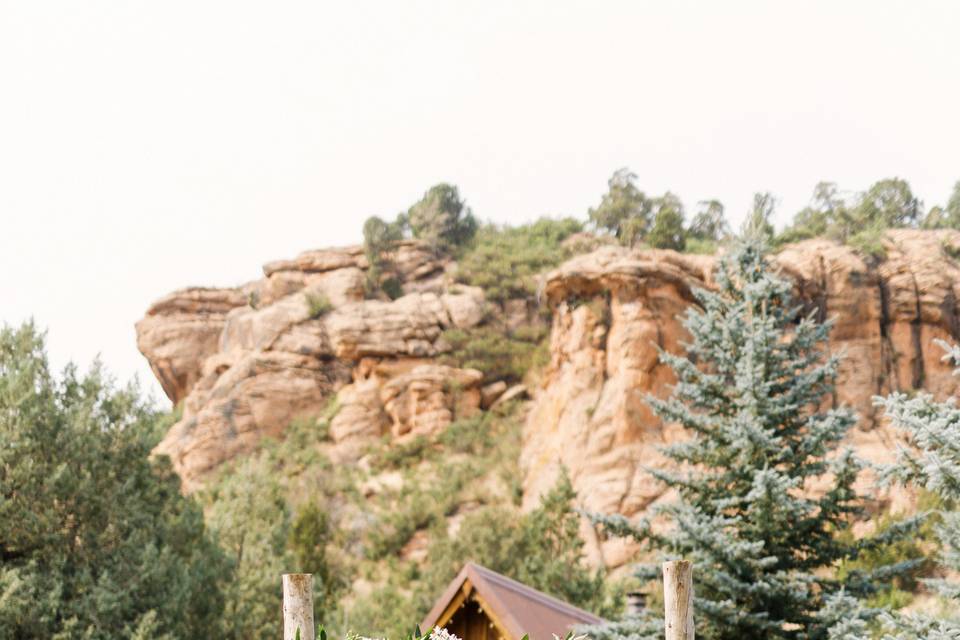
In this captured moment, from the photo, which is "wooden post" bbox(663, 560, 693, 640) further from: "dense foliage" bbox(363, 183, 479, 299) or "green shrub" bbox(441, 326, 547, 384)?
"dense foliage" bbox(363, 183, 479, 299)

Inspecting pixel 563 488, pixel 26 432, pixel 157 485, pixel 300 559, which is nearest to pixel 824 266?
pixel 563 488

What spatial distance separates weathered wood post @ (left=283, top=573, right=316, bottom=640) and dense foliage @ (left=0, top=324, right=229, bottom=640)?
10.6m

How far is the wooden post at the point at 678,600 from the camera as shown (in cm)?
648

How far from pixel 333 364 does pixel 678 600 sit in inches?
1533

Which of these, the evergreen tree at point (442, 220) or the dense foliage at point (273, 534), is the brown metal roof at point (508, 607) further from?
the evergreen tree at point (442, 220)

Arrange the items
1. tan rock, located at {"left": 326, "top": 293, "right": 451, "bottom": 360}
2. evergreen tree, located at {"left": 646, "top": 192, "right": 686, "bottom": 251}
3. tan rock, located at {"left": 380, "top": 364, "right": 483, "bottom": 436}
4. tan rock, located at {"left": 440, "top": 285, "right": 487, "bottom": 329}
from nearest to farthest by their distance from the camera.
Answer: tan rock, located at {"left": 380, "top": 364, "right": 483, "bottom": 436}, evergreen tree, located at {"left": 646, "top": 192, "right": 686, "bottom": 251}, tan rock, located at {"left": 326, "top": 293, "right": 451, "bottom": 360}, tan rock, located at {"left": 440, "top": 285, "right": 487, "bottom": 329}

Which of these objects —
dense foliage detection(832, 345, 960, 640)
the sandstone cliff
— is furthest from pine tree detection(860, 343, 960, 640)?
the sandstone cliff

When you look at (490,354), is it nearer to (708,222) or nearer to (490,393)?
(490,393)

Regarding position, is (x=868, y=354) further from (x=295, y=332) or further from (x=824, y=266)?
(x=295, y=332)

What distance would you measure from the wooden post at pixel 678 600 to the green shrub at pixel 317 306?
130 ft

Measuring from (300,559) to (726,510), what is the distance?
56.9ft

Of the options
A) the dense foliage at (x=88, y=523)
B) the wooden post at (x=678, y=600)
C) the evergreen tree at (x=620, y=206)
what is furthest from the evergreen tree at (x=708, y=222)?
the wooden post at (x=678, y=600)

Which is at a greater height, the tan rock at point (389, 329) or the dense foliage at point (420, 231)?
the dense foliage at point (420, 231)

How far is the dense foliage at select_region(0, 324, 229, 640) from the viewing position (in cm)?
1634
